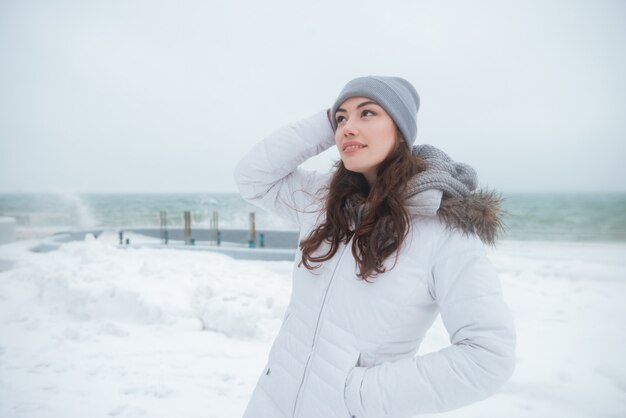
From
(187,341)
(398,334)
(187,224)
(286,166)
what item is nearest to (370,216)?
(398,334)

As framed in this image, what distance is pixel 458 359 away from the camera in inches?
34.1

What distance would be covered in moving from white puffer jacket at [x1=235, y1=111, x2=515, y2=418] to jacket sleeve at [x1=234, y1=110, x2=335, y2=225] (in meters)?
0.35

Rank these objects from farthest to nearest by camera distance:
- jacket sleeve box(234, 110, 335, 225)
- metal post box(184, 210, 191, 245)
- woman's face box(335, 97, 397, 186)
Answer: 1. metal post box(184, 210, 191, 245)
2. jacket sleeve box(234, 110, 335, 225)
3. woman's face box(335, 97, 397, 186)

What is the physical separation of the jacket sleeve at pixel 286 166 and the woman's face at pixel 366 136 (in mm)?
230

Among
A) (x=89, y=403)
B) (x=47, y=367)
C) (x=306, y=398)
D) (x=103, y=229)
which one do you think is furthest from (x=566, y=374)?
(x=103, y=229)

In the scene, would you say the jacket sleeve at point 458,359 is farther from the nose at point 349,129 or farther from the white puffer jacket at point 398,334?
the nose at point 349,129

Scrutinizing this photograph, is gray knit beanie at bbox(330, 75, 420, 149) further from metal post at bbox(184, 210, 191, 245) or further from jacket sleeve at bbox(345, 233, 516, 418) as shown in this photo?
metal post at bbox(184, 210, 191, 245)

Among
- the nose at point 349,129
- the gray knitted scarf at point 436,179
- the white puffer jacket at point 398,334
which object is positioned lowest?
the white puffer jacket at point 398,334

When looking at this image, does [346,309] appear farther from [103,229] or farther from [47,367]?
[103,229]

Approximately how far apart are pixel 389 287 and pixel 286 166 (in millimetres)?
653

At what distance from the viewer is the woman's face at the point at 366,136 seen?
1.11 m

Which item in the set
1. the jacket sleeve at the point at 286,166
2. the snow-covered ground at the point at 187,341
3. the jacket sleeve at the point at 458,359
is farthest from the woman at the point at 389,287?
the snow-covered ground at the point at 187,341

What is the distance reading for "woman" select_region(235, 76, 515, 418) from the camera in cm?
87

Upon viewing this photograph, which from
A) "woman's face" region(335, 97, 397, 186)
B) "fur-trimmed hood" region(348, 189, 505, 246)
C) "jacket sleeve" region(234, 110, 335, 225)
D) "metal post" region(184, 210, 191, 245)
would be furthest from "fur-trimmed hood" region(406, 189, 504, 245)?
"metal post" region(184, 210, 191, 245)
